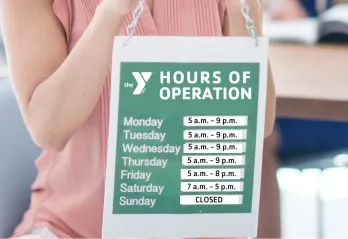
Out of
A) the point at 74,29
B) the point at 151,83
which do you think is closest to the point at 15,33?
the point at 74,29

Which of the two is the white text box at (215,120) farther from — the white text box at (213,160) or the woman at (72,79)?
the woman at (72,79)

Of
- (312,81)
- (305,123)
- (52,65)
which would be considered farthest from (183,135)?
(305,123)

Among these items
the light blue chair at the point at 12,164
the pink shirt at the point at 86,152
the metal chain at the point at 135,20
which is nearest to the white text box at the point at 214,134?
the metal chain at the point at 135,20

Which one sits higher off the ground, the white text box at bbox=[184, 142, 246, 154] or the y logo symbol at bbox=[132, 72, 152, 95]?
the y logo symbol at bbox=[132, 72, 152, 95]

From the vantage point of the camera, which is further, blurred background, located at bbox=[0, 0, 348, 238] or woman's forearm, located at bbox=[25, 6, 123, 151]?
blurred background, located at bbox=[0, 0, 348, 238]

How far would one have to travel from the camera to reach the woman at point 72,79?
84cm

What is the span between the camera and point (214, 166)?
0.74 m

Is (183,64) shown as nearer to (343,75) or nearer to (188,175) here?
(188,175)

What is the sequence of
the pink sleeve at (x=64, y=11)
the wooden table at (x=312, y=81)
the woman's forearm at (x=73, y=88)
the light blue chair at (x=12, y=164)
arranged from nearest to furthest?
the woman's forearm at (x=73, y=88)
the pink sleeve at (x=64, y=11)
the light blue chair at (x=12, y=164)
the wooden table at (x=312, y=81)

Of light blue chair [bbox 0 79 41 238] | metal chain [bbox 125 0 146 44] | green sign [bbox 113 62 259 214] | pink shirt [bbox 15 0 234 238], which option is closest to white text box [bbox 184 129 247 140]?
green sign [bbox 113 62 259 214]

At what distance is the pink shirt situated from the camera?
971mm

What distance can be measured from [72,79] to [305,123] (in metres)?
2.52

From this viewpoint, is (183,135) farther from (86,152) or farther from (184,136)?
(86,152)

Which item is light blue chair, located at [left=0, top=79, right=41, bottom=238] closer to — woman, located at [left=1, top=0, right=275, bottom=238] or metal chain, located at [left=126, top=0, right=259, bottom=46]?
woman, located at [left=1, top=0, right=275, bottom=238]
